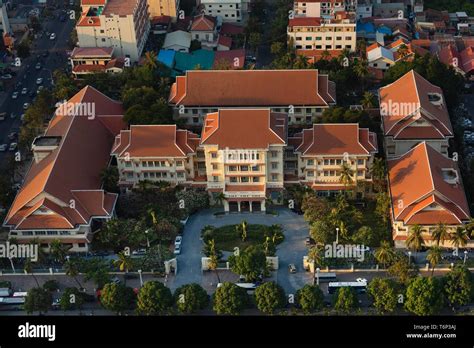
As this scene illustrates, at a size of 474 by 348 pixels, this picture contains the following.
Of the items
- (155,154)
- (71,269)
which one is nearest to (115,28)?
(155,154)

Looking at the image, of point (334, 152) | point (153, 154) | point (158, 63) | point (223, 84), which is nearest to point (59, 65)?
point (158, 63)

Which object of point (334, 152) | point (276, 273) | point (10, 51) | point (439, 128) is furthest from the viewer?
point (10, 51)

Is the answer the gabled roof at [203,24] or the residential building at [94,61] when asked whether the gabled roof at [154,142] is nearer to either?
the residential building at [94,61]

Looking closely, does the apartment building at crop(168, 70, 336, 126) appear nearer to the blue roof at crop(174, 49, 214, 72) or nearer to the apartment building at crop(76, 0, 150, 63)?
the blue roof at crop(174, 49, 214, 72)

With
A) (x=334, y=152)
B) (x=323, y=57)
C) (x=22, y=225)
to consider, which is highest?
(x=323, y=57)

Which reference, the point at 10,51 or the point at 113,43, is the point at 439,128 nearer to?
the point at 113,43

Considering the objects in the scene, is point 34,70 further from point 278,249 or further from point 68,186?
point 278,249
